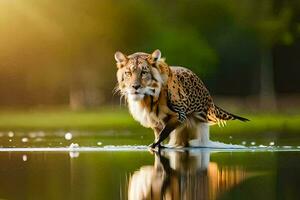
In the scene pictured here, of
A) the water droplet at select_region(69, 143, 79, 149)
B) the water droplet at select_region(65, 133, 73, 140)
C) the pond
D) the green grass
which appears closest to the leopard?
the pond

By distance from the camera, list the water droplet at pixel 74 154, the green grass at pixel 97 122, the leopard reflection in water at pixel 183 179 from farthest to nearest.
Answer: the green grass at pixel 97 122 < the water droplet at pixel 74 154 < the leopard reflection in water at pixel 183 179

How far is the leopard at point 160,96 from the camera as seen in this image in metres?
9.13

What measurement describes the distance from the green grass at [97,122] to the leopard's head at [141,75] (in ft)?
11.3

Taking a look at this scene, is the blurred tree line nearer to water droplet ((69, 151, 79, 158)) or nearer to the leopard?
the leopard

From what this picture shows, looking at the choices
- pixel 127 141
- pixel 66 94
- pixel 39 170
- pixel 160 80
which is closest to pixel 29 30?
pixel 66 94

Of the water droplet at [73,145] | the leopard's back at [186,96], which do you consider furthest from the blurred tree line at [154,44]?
the leopard's back at [186,96]

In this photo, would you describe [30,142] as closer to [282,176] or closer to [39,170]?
[39,170]

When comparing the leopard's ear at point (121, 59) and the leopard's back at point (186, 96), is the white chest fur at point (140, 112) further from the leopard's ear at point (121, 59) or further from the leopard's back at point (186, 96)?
the leopard's ear at point (121, 59)

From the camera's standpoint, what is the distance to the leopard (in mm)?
9133

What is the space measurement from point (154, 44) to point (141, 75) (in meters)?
7.77

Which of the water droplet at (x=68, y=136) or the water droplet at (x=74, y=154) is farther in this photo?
the water droplet at (x=68, y=136)

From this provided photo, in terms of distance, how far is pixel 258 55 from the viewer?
1719 cm

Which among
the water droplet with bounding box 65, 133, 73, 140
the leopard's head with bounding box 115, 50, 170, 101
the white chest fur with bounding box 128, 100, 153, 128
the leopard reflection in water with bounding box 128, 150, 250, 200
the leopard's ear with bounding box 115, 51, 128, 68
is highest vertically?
the leopard's ear with bounding box 115, 51, 128, 68

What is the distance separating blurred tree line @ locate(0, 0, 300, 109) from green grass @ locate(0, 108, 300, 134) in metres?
0.58
